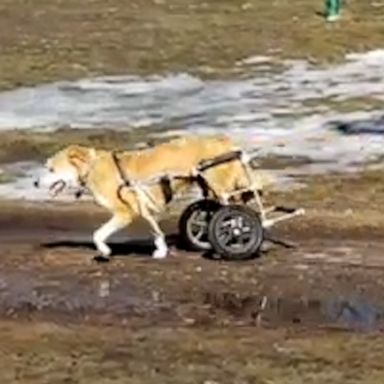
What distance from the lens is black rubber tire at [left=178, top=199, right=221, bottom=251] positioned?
14.8m

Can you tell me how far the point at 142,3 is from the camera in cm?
3878

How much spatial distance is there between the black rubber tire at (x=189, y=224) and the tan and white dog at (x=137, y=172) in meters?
0.19

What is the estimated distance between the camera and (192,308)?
1304 centimetres

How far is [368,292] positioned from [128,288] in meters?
1.73

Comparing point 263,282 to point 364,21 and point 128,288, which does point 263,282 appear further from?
point 364,21

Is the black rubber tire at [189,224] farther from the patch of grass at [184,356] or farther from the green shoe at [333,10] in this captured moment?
the green shoe at [333,10]

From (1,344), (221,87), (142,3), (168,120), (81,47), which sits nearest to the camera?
(1,344)

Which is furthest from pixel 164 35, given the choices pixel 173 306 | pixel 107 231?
pixel 173 306

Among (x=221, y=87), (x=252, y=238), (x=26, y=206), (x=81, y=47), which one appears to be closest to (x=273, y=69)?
(x=221, y=87)

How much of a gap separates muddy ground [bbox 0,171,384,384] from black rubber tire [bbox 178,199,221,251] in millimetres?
118

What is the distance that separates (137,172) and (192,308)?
1.89 m

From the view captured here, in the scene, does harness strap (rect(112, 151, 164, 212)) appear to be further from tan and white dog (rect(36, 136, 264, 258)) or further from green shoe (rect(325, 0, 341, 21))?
green shoe (rect(325, 0, 341, 21))

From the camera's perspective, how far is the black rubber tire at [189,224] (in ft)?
48.5

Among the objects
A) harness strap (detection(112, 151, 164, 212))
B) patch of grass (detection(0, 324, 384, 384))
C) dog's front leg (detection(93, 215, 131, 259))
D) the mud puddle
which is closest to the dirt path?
the mud puddle
